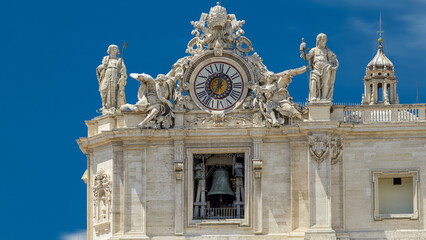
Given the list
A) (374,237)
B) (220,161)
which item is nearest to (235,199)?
(220,161)

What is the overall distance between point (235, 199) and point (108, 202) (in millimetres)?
4370

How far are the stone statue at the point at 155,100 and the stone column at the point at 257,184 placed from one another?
10.2ft

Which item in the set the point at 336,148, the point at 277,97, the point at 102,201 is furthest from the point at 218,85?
the point at 102,201

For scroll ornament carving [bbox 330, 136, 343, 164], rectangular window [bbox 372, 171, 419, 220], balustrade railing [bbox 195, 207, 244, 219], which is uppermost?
scroll ornament carving [bbox 330, 136, 343, 164]

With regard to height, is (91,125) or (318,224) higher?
(91,125)

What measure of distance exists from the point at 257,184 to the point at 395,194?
15.5ft

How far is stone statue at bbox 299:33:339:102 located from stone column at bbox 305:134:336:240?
1674 mm

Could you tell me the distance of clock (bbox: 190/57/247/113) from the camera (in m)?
52.6

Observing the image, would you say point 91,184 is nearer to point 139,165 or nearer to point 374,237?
point 139,165

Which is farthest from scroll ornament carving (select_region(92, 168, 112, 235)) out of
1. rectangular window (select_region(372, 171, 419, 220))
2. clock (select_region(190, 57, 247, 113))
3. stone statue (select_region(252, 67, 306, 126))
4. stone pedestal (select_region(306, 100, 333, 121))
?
rectangular window (select_region(372, 171, 419, 220))

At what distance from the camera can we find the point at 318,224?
5062 cm

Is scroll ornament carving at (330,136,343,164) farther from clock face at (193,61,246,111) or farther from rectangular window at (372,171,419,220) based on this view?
clock face at (193,61,246,111)

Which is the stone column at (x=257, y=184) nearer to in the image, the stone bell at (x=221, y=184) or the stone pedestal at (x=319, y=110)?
the stone bell at (x=221, y=184)

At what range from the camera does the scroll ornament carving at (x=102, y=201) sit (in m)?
52.3
